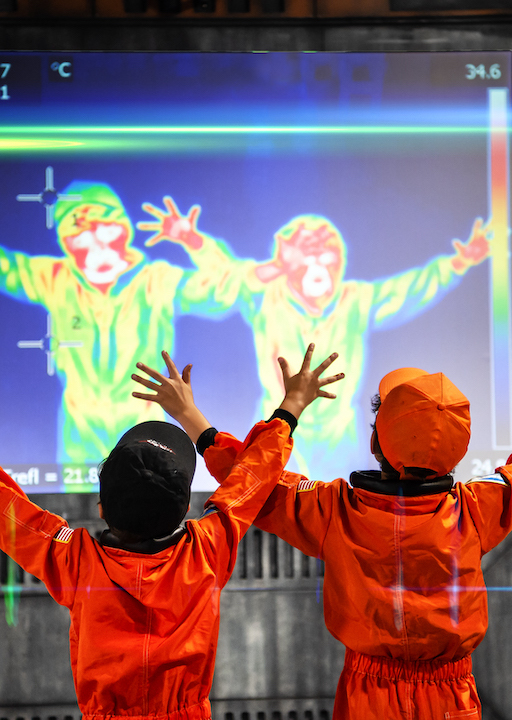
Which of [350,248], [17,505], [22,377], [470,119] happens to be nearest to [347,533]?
[17,505]

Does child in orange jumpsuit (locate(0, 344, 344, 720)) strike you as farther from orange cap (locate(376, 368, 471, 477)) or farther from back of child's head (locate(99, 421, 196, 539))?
orange cap (locate(376, 368, 471, 477))

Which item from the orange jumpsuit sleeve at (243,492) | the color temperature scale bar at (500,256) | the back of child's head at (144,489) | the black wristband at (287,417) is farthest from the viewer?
the color temperature scale bar at (500,256)

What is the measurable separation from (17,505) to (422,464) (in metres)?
0.73

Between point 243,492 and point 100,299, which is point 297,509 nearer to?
point 243,492

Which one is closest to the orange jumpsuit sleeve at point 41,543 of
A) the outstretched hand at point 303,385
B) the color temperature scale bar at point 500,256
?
the outstretched hand at point 303,385

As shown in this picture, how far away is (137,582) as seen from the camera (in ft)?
3.71

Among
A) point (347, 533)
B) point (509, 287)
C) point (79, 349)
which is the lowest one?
point (347, 533)

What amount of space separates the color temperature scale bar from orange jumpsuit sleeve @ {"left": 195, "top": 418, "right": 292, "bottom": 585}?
923mm

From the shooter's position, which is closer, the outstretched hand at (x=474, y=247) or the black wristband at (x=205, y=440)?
the black wristband at (x=205, y=440)

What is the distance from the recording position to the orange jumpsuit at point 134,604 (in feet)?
3.71

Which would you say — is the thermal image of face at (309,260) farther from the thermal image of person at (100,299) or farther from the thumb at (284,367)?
the thumb at (284,367)

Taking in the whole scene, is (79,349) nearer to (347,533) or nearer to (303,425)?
(303,425)

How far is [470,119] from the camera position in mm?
2012

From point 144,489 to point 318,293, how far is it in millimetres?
1040
